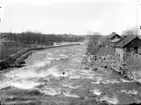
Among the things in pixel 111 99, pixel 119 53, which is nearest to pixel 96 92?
pixel 111 99

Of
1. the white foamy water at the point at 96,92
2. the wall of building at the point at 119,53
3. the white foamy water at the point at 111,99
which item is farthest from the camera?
the wall of building at the point at 119,53

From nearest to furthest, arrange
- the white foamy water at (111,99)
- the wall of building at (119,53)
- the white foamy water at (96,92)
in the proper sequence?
the white foamy water at (111,99), the white foamy water at (96,92), the wall of building at (119,53)

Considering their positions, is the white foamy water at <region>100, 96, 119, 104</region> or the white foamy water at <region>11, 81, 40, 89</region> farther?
the white foamy water at <region>11, 81, 40, 89</region>

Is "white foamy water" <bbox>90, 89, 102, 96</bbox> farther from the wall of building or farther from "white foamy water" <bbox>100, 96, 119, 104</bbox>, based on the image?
the wall of building

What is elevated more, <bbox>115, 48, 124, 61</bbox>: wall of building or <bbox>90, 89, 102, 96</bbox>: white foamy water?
<bbox>115, 48, 124, 61</bbox>: wall of building

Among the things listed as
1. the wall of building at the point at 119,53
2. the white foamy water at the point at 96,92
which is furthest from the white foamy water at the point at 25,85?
the wall of building at the point at 119,53

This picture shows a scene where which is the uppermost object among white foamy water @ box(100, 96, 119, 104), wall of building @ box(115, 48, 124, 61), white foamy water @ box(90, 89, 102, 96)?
wall of building @ box(115, 48, 124, 61)

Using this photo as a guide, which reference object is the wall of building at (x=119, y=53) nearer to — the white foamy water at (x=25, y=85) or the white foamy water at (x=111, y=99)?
the white foamy water at (x=111, y=99)

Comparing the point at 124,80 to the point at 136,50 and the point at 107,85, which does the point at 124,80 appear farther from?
the point at 136,50

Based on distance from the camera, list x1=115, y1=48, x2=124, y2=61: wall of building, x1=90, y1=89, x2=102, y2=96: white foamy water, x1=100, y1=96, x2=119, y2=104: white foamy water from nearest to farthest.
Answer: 1. x1=100, y1=96, x2=119, y2=104: white foamy water
2. x1=90, y1=89, x2=102, y2=96: white foamy water
3. x1=115, y1=48, x2=124, y2=61: wall of building

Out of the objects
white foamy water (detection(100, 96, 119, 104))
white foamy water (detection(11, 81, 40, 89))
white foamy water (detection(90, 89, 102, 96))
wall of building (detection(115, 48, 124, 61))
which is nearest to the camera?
white foamy water (detection(100, 96, 119, 104))

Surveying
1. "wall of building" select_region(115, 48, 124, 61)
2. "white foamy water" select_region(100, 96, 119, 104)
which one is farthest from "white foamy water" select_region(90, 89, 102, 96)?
"wall of building" select_region(115, 48, 124, 61)

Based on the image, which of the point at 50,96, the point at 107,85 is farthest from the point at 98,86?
the point at 50,96

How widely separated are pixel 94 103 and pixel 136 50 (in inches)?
589
